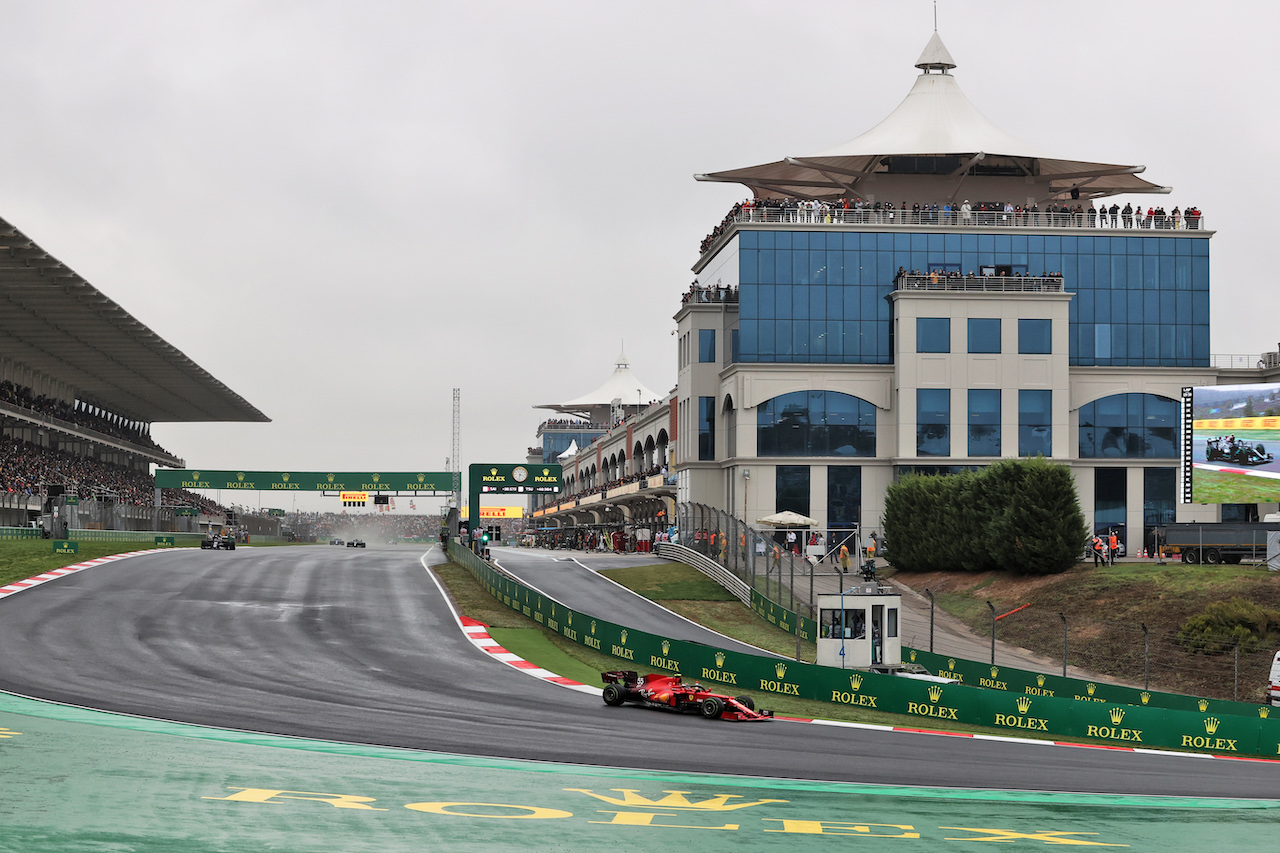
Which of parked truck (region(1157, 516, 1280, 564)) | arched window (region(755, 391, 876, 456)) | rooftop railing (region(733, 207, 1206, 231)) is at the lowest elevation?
parked truck (region(1157, 516, 1280, 564))

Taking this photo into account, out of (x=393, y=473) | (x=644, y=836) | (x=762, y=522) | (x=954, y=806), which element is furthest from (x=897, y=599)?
(x=393, y=473)

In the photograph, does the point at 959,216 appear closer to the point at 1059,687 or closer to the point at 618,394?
the point at 1059,687

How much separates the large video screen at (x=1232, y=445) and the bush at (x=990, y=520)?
4.75m

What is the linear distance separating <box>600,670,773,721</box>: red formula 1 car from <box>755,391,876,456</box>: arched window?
42595 mm

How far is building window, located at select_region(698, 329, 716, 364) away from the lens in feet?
238

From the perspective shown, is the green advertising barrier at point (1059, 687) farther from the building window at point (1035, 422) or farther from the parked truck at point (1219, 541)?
the building window at point (1035, 422)

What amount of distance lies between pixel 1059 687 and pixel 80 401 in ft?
300

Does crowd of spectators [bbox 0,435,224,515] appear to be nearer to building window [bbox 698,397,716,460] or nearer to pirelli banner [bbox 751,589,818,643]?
building window [bbox 698,397,716,460]

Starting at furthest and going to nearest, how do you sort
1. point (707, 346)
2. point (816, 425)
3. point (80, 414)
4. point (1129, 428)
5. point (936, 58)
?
point (80, 414) < point (936, 58) < point (707, 346) < point (1129, 428) < point (816, 425)

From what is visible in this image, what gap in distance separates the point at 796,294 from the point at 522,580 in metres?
25.4

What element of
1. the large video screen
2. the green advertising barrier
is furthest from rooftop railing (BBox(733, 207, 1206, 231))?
the green advertising barrier

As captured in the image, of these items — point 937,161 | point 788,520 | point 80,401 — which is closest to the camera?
point 788,520

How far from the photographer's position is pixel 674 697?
967 inches

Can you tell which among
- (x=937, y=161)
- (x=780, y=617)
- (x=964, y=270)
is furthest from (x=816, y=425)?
(x=780, y=617)
